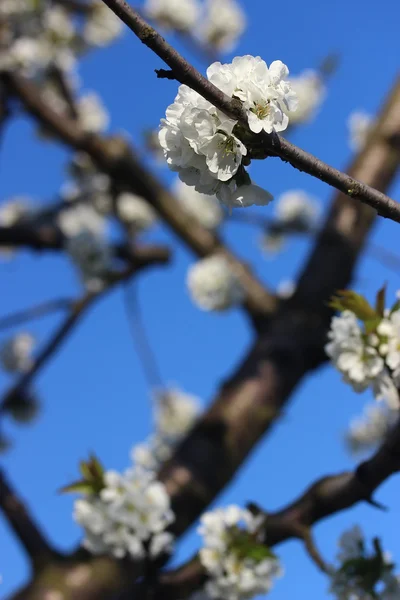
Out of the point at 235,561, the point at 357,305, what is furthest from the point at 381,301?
the point at 235,561

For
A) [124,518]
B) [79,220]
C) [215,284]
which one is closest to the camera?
[124,518]

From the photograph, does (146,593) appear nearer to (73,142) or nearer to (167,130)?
(167,130)

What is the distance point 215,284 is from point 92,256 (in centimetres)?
72

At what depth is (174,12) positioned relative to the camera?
588 centimetres

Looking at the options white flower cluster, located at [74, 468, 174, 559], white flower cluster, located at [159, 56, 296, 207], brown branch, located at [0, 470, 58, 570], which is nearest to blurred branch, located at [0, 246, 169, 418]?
brown branch, located at [0, 470, 58, 570]

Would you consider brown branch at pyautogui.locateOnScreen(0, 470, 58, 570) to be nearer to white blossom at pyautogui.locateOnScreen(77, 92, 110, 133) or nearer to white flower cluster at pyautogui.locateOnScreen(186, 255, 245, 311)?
white flower cluster at pyautogui.locateOnScreen(186, 255, 245, 311)

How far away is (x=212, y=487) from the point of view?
2.25 metres

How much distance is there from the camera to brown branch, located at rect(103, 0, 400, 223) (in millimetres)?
611

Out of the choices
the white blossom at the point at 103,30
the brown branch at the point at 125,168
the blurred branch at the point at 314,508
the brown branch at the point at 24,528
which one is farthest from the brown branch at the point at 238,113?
the white blossom at the point at 103,30

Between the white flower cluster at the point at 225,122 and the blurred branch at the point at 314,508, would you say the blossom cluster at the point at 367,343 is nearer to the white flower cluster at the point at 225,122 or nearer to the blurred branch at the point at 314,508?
the blurred branch at the point at 314,508

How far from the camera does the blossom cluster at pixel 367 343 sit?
3.76 ft

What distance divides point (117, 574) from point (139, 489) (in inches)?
12.8

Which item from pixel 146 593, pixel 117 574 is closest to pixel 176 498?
pixel 117 574

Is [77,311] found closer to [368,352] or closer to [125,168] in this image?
[125,168]
